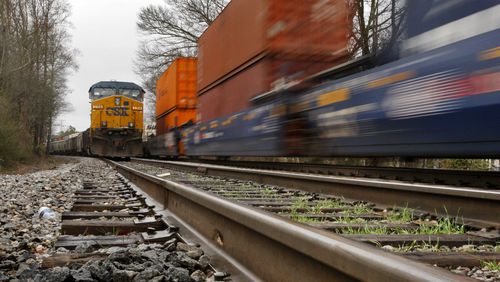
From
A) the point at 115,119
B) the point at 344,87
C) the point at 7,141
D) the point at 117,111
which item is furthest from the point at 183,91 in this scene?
the point at 344,87

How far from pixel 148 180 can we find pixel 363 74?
10.5 feet

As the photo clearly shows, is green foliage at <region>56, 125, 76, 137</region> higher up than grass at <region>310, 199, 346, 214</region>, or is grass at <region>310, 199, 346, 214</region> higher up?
green foliage at <region>56, 125, 76, 137</region>

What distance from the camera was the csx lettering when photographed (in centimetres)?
2272

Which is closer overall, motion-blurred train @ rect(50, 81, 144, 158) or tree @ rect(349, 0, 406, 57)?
tree @ rect(349, 0, 406, 57)

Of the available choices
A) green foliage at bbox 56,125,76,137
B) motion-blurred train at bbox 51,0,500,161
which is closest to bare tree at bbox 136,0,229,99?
motion-blurred train at bbox 51,0,500,161

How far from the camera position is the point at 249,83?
9773 mm

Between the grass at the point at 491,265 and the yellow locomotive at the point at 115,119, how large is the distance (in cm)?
2125

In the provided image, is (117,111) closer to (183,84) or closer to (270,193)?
(183,84)

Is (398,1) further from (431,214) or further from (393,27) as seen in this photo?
(431,214)

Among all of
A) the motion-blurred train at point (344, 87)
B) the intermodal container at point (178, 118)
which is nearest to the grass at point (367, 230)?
the motion-blurred train at point (344, 87)

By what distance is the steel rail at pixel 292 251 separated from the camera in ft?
4.40

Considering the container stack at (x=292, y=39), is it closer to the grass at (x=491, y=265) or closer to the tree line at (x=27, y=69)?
the grass at (x=491, y=265)

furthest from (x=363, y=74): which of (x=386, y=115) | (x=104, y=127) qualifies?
(x=104, y=127)

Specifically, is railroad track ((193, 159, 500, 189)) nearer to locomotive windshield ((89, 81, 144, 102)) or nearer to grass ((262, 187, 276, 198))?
grass ((262, 187, 276, 198))
